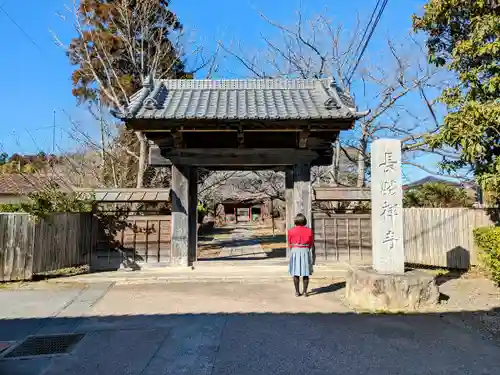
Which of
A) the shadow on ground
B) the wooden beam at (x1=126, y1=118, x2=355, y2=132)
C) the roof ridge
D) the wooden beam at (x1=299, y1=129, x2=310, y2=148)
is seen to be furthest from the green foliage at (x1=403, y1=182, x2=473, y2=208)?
the shadow on ground

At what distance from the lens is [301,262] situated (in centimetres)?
684

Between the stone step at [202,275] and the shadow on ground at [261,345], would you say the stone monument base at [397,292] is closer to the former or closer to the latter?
the shadow on ground at [261,345]

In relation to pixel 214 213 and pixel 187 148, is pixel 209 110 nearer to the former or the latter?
pixel 187 148

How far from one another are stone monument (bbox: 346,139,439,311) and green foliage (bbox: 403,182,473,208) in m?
10.1

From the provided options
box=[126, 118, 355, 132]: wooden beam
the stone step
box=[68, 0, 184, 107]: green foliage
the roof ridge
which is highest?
box=[68, 0, 184, 107]: green foliage

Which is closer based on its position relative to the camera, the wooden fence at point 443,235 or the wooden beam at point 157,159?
the wooden beam at point 157,159

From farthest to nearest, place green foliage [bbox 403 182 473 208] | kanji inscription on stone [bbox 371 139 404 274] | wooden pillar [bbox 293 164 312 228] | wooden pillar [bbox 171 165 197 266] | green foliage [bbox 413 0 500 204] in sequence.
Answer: green foliage [bbox 403 182 473 208] → wooden pillar [bbox 293 164 312 228] → wooden pillar [bbox 171 165 197 266] → green foliage [bbox 413 0 500 204] → kanji inscription on stone [bbox 371 139 404 274]

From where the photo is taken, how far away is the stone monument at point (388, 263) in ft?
19.8

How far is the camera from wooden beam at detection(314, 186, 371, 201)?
9602mm

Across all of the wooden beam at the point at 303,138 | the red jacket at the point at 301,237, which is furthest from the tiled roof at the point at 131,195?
the red jacket at the point at 301,237

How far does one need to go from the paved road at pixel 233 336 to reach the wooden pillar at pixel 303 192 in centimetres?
281

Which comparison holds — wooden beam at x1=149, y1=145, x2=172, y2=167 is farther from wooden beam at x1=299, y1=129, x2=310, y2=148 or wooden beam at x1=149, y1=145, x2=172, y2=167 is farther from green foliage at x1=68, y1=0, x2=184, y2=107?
green foliage at x1=68, y1=0, x2=184, y2=107

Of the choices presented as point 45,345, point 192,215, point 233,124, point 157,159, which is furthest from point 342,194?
point 45,345

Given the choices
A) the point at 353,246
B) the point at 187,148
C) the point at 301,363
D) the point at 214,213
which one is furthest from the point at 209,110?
the point at 214,213
